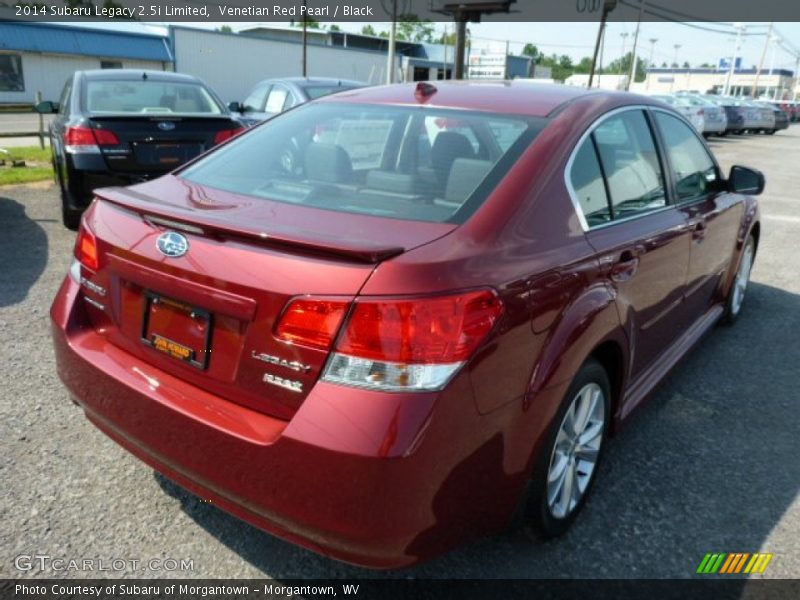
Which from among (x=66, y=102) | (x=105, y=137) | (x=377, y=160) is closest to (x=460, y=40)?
(x=66, y=102)

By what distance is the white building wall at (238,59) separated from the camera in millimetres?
39531

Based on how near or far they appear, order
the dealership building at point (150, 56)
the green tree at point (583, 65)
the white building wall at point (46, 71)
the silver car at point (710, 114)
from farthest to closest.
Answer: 1. the green tree at point (583, 65)
2. the white building wall at point (46, 71)
3. the dealership building at point (150, 56)
4. the silver car at point (710, 114)

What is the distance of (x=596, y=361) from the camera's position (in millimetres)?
2559

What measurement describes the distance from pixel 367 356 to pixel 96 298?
1.18 m

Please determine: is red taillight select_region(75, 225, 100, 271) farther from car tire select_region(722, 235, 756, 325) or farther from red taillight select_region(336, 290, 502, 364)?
car tire select_region(722, 235, 756, 325)

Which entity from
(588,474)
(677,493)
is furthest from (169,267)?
(677,493)

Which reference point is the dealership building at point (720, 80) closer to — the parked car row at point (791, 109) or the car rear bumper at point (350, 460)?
the parked car row at point (791, 109)

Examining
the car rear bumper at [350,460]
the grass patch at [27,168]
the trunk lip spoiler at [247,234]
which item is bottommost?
the grass patch at [27,168]

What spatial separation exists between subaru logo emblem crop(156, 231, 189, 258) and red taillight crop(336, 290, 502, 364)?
0.63m

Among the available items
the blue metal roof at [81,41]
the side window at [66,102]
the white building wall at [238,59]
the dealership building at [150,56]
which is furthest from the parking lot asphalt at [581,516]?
the blue metal roof at [81,41]

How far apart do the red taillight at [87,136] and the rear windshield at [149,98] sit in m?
0.75

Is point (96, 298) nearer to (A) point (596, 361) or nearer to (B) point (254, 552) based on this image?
(B) point (254, 552)

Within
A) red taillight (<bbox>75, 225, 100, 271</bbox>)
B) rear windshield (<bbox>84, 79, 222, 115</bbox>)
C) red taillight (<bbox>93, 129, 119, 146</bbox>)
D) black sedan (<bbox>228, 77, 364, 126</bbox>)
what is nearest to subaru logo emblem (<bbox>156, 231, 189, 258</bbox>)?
red taillight (<bbox>75, 225, 100, 271</bbox>)

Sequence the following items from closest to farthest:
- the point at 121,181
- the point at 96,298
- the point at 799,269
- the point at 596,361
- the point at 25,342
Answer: the point at 96,298 < the point at 596,361 < the point at 25,342 < the point at 121,181 < the point at 799,269
